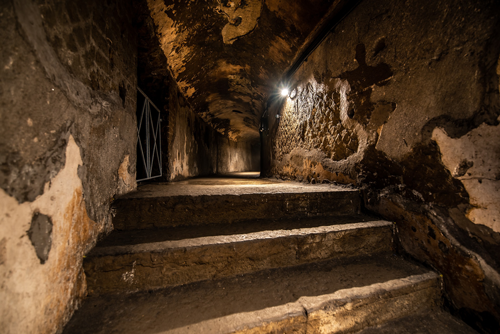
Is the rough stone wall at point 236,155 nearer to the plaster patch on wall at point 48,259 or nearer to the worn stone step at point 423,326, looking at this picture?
the plaster patch on wall at point 48,259

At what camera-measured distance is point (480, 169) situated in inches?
41.8

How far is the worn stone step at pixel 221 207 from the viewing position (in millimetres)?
1433

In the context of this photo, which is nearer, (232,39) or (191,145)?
(232,39)

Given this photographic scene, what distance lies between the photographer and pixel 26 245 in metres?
0.72

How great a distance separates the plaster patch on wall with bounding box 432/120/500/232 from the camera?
1009 mm

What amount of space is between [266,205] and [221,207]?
1.32ft

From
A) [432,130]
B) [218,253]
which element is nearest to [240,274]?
[218,253]

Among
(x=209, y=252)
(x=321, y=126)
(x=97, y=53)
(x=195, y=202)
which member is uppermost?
(x=97, y=53)

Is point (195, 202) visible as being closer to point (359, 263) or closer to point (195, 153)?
point (359, 263)

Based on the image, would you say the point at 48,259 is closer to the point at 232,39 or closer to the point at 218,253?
the point at 218,253

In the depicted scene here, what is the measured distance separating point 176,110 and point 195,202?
2.72 m

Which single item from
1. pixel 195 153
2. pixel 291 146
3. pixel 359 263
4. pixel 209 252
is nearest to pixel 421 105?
pixel 359 263

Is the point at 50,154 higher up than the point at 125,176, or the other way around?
the point at 50,154

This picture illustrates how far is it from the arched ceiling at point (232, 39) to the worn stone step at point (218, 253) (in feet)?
8.29
